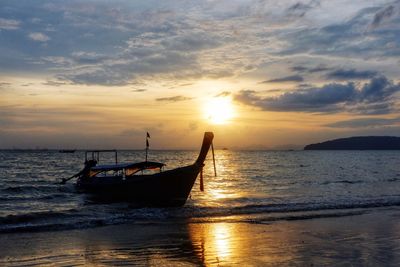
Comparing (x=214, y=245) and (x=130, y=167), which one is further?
(x=130, y=167)

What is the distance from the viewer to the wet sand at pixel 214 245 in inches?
509

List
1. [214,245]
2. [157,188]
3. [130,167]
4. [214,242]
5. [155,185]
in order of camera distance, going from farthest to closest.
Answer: [130,167] → [155,185] → [157,188] → [214,242] → [214,245]

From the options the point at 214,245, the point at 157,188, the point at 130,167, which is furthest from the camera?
the point at 130,167

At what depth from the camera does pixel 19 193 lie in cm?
3762

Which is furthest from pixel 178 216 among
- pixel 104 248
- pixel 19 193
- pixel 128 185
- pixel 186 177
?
pixel 19 193

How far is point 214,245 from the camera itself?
15.3m

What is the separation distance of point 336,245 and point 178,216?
10659mm

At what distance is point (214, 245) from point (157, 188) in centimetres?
1361

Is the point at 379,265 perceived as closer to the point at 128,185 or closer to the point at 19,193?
the point at 128,185

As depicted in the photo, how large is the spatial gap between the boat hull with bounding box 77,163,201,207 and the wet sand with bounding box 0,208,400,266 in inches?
263

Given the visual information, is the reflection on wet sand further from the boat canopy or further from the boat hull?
the boat canopy

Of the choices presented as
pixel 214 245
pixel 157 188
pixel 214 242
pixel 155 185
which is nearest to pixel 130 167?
pixel 155 185

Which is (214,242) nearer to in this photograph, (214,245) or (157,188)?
(214,245)

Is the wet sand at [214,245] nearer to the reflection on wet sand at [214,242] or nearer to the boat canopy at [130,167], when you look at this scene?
the reflection on wet sand at [214,242]
